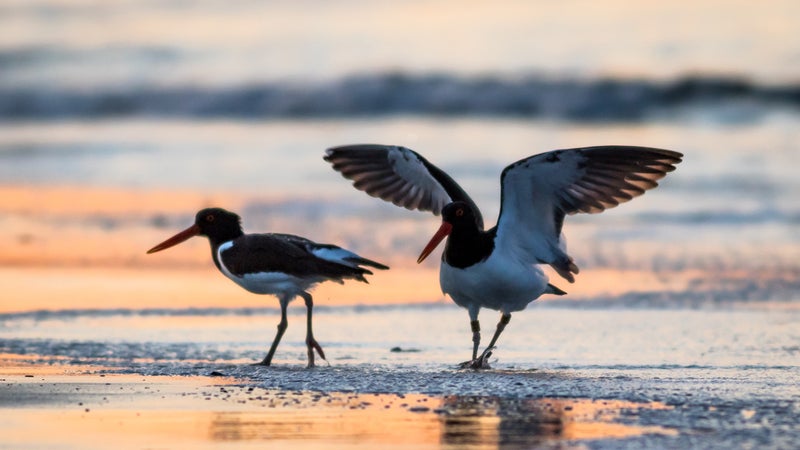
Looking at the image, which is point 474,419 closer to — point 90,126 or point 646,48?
point 90,126

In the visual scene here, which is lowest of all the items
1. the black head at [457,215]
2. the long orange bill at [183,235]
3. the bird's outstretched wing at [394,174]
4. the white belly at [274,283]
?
the white belly at [274,283]

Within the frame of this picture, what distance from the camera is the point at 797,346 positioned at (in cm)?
990

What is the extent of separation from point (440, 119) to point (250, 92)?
15.3 feet

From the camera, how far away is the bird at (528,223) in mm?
9562

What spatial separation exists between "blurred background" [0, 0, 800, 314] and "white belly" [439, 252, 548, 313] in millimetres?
2283

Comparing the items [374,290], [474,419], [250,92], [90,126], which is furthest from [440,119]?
[474,419]

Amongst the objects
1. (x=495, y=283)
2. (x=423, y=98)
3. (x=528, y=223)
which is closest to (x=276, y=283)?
(x=495, y=283)

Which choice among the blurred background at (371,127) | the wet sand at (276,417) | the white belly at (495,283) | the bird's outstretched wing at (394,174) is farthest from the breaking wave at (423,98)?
the wet sand at (276,417)

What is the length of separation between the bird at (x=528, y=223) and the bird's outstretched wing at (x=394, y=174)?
27.2 inches

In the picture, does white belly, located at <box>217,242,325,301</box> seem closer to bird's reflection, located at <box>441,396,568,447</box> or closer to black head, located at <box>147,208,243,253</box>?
black head, located at <box>147,208,243,253</box>

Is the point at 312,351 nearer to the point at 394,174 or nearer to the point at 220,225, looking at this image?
the point at 220,225

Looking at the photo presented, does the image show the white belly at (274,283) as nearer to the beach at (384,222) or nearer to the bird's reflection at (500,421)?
the beach at (384,222)

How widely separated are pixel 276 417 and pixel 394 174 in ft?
13.8

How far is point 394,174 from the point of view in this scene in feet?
36.8
